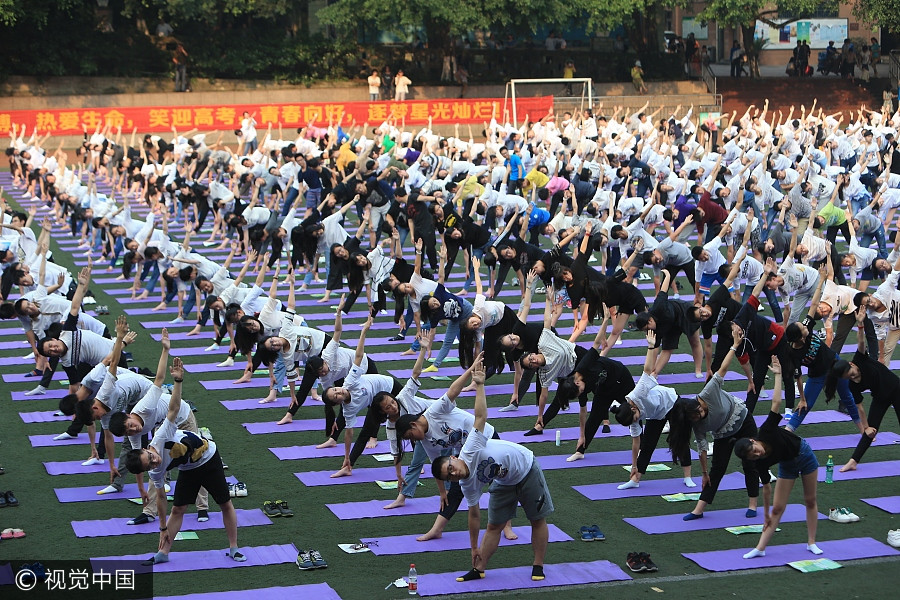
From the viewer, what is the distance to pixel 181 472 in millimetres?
10562

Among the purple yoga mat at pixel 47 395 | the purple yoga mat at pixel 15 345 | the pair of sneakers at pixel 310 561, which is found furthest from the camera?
the purple yoga mat at pixel 15 345

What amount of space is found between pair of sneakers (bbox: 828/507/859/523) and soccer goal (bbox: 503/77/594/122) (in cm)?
2959

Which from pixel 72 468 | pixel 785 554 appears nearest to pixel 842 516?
pixel 785 554

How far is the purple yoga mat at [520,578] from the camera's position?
10.0 metres

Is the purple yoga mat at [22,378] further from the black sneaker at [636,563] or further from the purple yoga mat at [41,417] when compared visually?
the black sneaker at [636,563]

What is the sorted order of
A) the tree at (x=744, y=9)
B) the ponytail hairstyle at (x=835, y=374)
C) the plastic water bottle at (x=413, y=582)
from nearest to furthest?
the plastic water bottle at (x=413, y=582), the ponytail hairstyle at (x=835, y=374), the tree at (x=744, y=9)

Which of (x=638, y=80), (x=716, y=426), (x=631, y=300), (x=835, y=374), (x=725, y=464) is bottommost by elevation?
(x=725, y=464)

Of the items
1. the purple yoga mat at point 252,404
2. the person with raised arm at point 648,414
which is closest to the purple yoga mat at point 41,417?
the purple yoga mat at point 252,404

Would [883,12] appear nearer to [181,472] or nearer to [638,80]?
[638,80]

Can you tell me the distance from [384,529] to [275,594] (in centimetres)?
169

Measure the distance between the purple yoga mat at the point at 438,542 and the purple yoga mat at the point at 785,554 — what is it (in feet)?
4.25

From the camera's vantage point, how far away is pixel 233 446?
45.7 ft

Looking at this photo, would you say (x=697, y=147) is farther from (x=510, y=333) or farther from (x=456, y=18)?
(x=456, y=18)

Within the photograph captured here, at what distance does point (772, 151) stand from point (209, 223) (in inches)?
504
